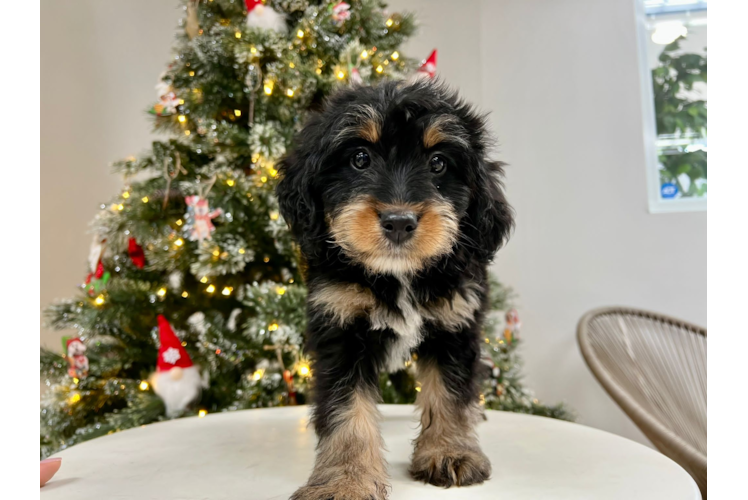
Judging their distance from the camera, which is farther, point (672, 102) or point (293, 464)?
point (672, 102)

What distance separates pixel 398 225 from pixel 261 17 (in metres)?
2.70

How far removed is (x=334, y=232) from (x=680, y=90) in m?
4.77

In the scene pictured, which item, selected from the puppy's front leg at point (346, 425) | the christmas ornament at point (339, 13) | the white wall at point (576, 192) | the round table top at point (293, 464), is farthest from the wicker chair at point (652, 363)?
the christmas ornament at point (339, 13)

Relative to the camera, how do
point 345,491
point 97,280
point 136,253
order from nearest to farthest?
1. point 345,491
2. point 97,280
3. point 136,253

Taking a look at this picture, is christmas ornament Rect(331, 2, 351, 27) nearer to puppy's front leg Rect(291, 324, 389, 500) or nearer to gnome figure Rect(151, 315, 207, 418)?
gnome figure Rect(151, 315, 207, 418)

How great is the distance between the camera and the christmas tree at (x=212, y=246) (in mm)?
3656

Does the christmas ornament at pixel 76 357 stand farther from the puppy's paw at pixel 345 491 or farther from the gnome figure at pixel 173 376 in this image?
the puppy's paw at pixel 345 491

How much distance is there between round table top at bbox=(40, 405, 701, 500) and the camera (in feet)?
6.14

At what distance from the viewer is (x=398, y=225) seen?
1733 mm

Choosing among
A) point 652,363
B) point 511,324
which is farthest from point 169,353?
point 652,363

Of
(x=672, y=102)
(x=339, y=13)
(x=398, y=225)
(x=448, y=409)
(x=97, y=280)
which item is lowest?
(x=448, y=409)

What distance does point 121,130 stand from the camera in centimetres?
550

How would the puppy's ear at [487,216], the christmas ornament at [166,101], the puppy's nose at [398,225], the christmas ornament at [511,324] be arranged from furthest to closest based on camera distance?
the christmas ornament at [511,324] → the christmas ornament at [166,101] → the puppy's ear at [487,216] → the puppy's nose at [398,225]

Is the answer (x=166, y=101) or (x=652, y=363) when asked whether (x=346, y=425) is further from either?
(x=652, y=363)
